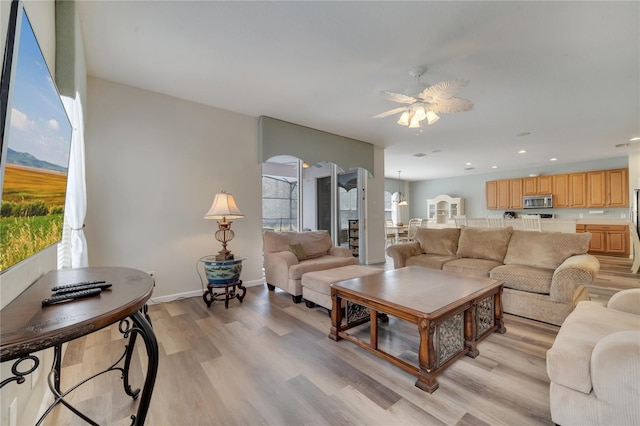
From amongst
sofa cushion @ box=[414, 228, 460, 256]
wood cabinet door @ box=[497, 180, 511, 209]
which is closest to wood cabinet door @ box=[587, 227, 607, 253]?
wood cabinet door @ box=[497, 180, 511, 209]

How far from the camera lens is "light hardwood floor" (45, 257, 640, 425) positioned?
1.51 metres

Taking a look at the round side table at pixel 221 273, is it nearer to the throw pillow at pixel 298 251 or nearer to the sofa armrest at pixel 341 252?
the throw pillow at pixel 298 251

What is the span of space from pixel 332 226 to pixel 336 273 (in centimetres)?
297

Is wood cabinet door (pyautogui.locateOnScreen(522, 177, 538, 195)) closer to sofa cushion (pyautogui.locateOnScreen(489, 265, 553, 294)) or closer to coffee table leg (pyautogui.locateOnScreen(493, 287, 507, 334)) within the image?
sofa cushion (pyautogui.locateOnScreen(489, 265, 553, 294))

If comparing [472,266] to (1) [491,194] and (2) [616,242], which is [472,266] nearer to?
(2) [616,242]

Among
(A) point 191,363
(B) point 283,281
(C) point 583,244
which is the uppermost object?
(C) point 583,244

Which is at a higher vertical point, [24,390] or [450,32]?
[450,32]

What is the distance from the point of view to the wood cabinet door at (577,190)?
725cm

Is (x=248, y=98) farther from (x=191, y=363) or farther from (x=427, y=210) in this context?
(x=427, y=210)

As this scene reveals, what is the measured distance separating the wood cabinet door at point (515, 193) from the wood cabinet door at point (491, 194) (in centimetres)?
41

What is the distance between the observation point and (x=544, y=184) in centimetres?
791

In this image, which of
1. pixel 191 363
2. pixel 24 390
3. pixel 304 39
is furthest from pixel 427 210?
pixel 24 390

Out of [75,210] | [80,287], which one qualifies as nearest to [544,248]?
[80,287]

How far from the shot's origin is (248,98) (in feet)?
11.6
